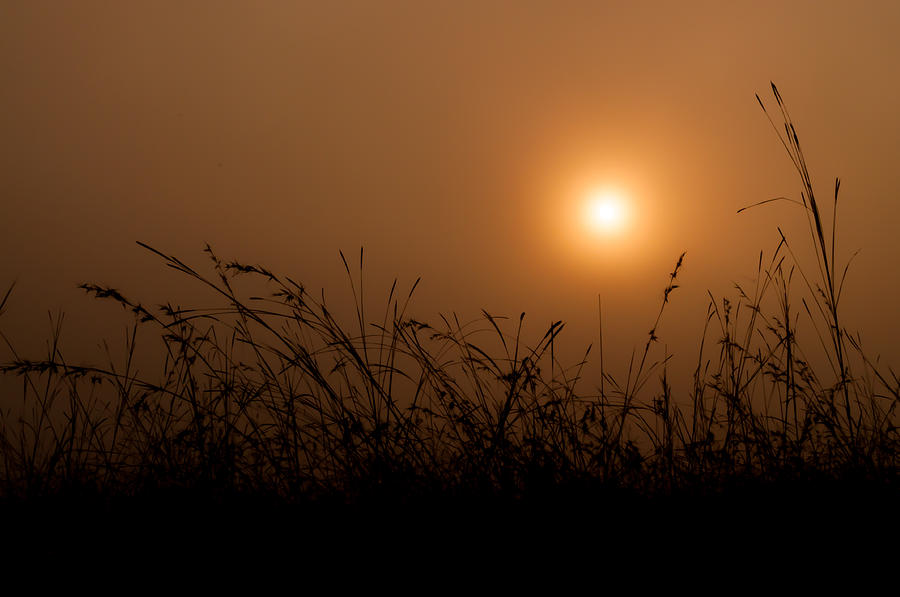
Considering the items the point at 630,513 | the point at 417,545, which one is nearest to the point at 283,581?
the point at 417,545

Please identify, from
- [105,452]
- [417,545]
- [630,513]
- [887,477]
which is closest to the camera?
[417,545]

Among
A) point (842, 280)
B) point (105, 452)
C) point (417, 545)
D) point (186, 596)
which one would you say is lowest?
point (186, 596)

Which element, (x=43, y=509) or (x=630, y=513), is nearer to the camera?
(x=630, y=513)

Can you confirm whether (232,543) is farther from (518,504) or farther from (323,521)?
(518,504)

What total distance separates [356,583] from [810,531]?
800mm

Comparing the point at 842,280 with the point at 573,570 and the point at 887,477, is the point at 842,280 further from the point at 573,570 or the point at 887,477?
the point at 573,570

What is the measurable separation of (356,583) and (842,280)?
1.41 m

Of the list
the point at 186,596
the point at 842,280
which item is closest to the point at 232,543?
the point at 186,596

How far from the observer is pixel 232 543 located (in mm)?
1093

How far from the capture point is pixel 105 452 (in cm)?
153

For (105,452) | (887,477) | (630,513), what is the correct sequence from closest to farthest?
1. (630,513)
2. (887,477)
3. (105,452)

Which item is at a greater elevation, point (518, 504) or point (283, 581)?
point (518, 504)

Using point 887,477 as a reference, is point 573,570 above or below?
below

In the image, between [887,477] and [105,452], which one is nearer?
[887,477]
